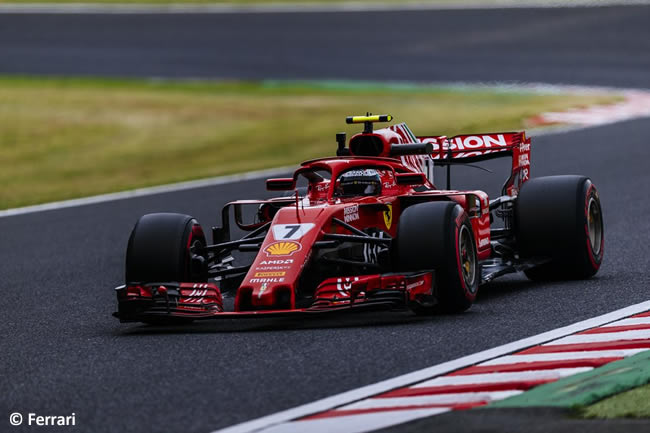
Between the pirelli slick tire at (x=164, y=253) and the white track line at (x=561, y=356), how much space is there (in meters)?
2.79

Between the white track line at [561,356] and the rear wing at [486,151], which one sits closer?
the white track line at [561,356]

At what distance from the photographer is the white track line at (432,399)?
19.9ft

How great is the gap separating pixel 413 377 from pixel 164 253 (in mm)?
2825

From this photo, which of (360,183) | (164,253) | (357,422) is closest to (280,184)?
(360,183)

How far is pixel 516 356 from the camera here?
7.02 m

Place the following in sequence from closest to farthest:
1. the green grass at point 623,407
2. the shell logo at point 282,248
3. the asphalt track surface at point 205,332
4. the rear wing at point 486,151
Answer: the green grass at point 623,407
the asphalt track surface at point 205,332
the shell logo at point 282,248
the rear wing at point 486,151

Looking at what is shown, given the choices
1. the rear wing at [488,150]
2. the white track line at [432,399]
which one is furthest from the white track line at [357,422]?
the rear wing at [488,150]

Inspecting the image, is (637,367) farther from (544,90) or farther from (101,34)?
(101,34)

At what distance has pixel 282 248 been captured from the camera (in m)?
8.41

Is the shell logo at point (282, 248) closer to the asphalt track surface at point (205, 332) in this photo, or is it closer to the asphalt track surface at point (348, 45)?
the asphalt track surface at point (205, 332)

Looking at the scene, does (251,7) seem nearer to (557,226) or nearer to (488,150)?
(488,150)

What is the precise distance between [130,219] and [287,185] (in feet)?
18.3

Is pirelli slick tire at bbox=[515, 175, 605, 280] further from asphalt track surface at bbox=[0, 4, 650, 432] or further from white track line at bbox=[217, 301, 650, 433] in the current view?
white track line at bbox=[217, 301, 650, 433]

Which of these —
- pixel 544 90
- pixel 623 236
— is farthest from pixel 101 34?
pixel 623 236
